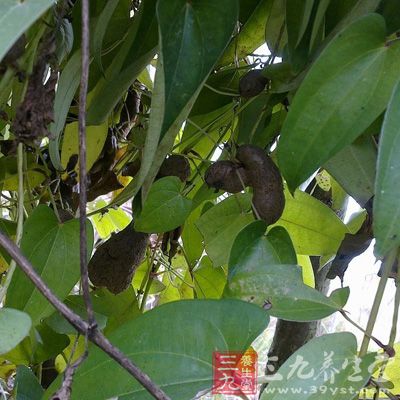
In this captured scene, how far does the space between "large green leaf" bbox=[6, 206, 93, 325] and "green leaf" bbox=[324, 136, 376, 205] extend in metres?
0.17

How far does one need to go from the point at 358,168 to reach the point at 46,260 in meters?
0.22

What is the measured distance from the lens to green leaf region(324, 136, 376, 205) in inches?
18.1

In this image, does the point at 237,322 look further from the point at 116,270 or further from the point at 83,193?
the point at 116,270

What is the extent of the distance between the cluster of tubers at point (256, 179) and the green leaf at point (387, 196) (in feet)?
0.45

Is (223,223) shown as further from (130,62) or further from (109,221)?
(109,221)

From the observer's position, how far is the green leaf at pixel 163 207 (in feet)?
1.51

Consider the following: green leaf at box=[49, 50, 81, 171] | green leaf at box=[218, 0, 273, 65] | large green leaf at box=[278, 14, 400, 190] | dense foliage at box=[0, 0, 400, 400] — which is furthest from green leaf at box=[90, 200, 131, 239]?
large green leaf at box=[278, 14, 400, 190]

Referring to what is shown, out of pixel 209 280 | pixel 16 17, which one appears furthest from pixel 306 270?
pixel 16 17

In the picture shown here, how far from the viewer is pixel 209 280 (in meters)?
0.66

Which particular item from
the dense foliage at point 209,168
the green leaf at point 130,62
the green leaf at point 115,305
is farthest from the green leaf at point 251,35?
the green leaf at point 115,305

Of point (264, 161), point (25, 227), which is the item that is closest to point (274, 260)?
point (264, 161)

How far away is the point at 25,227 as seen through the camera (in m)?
0.45

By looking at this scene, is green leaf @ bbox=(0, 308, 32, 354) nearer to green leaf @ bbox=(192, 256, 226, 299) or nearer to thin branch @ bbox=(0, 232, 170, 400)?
thin branch @ bbox=(0, 232, 170, 400)

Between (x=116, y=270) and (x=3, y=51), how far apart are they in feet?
A: 1.19
